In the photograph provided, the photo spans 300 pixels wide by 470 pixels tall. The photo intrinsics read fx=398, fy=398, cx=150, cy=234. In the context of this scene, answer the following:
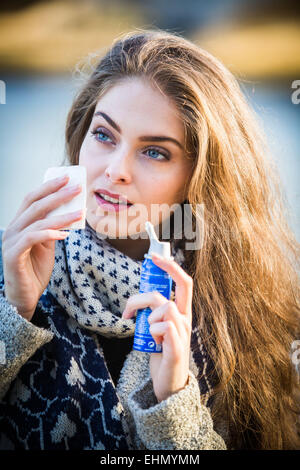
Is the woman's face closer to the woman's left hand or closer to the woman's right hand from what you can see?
the woman's right hand

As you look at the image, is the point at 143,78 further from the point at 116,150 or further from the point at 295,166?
the point at 295,166

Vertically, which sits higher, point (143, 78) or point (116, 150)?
point (143, 78)

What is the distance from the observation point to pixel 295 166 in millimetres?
2064

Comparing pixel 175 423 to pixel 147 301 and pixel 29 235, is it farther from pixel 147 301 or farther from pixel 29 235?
pixel 29 235

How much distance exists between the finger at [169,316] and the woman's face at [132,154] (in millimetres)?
425

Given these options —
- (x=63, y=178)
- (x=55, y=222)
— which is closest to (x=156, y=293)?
(x=55, y=222)

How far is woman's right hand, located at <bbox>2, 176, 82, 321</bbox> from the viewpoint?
1.15m

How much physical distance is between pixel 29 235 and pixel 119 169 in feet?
1.25

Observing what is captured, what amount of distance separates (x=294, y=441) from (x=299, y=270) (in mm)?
711

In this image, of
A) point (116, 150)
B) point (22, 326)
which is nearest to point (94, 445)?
point (22, 326)

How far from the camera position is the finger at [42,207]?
1.18m

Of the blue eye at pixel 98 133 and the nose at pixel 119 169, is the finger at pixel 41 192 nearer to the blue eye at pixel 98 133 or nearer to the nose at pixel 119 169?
the nose at pixel 119 169

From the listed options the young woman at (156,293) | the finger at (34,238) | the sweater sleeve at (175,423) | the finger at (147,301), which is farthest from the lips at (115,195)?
the sweater sleeve at (175,423)

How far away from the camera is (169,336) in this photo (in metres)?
1.04
